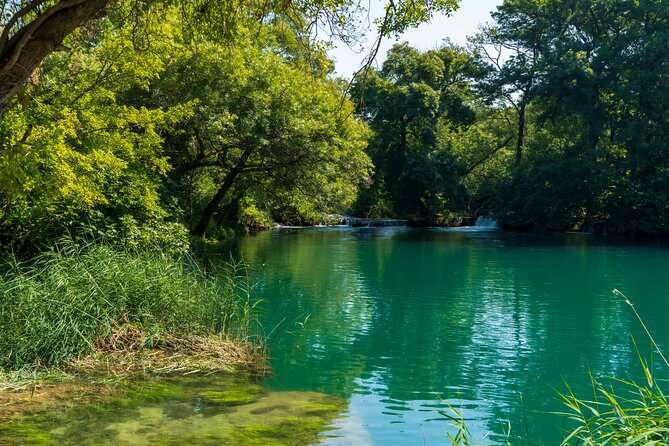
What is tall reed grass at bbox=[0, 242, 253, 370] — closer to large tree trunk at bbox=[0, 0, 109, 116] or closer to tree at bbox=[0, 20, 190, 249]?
tree at bbox=[0, 20, 190, 249]

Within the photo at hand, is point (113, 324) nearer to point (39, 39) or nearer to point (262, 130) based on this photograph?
point (39, 39)

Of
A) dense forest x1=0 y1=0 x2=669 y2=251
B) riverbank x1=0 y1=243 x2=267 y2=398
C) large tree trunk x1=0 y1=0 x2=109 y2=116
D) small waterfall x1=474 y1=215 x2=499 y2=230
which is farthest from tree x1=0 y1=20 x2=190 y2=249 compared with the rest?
small waterfall x1=474 y1=215 x2=499 y2=230

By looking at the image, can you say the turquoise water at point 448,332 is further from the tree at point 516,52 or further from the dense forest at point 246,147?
the tree at point 516,52

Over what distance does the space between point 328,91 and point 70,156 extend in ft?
48.2

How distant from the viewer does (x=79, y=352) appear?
8.73 meters

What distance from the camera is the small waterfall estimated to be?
4847 cm

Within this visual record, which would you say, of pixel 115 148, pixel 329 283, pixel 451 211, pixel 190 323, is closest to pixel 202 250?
pixel 329 283

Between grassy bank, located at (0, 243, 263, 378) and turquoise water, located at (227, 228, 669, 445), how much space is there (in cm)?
103

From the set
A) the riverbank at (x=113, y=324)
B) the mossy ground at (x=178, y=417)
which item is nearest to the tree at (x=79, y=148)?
the riverbank at (x=113, y=324)

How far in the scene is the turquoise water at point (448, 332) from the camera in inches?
332

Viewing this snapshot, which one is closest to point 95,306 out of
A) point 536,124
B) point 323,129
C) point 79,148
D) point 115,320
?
point 115,320

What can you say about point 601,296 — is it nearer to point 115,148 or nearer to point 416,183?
point 115,148

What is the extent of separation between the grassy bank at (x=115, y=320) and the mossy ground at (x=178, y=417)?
2.49 ft

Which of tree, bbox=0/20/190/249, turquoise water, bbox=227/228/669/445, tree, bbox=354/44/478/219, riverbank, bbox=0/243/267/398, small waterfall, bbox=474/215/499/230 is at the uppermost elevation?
tree, bbox=354/44/478/219
